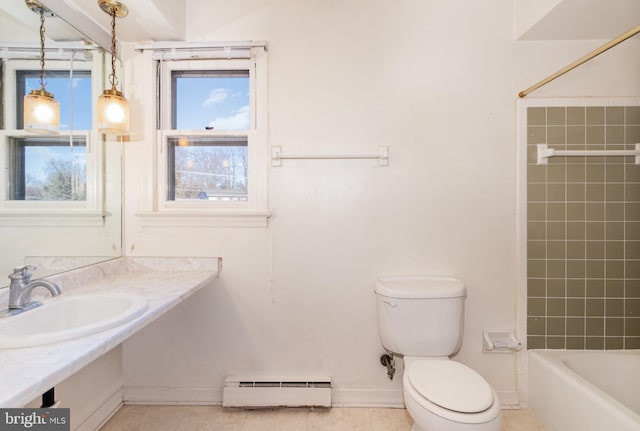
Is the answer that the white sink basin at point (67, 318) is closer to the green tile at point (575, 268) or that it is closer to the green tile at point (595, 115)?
the green tile at point (575, 268)

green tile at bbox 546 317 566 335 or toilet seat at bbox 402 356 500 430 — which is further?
green tile at bbox 546 317 566 335

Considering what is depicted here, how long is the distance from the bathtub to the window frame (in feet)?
5.44

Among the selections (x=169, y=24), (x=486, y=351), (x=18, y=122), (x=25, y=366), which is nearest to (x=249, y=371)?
(x=25, y=366)

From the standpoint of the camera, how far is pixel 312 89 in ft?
5.25

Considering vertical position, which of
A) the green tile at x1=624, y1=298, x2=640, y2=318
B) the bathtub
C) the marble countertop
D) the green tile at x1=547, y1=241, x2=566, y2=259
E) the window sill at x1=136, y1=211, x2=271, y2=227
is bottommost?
the bathtub

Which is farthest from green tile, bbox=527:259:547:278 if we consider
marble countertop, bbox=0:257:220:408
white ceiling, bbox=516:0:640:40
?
marble countertop, bbox=0:257:220:408

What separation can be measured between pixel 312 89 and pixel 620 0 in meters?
1.44

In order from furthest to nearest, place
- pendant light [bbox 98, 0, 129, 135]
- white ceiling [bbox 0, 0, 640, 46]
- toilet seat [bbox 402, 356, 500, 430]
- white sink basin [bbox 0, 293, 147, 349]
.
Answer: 1. pendant light [bbox 98, 0, 129, 135]
2. white ceiling [bbox 0, 0, 640, 46]
3. toilet seat [bbox 402, 356, 500, 430]
4. white sink basin [bbox 0, 293, 147, 349]

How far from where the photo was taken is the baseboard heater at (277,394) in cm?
155

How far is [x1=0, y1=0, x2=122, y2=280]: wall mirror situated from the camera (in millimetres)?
1119

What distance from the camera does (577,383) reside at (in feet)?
4.25

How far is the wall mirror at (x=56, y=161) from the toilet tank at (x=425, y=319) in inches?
60.7

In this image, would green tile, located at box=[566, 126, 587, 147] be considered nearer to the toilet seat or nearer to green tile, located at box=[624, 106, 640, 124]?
green tile, located at box=[624, 106, 640, 124]

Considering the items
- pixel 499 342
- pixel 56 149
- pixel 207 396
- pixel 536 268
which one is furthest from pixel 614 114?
pixel 56 149
